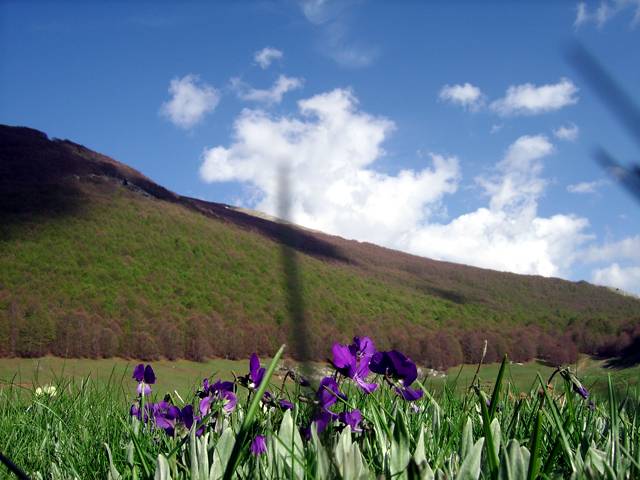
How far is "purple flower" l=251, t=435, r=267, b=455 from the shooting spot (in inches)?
42.6

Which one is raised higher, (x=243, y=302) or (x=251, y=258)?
(x=251, y=258)

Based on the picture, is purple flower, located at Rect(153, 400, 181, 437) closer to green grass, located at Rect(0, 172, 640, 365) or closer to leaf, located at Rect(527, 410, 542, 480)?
leaf, located at Rect(527, 410, 542, 480)

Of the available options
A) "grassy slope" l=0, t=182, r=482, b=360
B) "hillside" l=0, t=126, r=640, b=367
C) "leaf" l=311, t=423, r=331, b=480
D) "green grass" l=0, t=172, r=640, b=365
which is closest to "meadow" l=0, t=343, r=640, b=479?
"leaf" l=311, t=423, r=331, b=480

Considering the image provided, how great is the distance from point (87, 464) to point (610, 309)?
3138cm

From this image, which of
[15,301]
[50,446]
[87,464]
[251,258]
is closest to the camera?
[87,464]

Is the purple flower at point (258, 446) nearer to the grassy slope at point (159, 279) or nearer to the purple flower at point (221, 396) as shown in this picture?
the purple flower at point (221, 396)

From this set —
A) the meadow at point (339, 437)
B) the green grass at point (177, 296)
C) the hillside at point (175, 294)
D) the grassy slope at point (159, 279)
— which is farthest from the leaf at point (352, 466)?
the grassy slope at point (159, 279)

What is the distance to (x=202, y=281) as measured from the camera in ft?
63.5

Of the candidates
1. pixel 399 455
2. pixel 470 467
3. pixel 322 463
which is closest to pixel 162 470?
pixel 322 463

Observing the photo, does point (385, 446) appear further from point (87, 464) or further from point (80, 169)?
point (80, 169)

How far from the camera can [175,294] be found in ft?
58.9

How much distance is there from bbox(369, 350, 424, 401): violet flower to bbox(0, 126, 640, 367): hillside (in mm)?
10097

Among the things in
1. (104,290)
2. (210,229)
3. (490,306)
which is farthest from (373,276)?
(104,290)

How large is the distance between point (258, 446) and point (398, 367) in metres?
0.32
